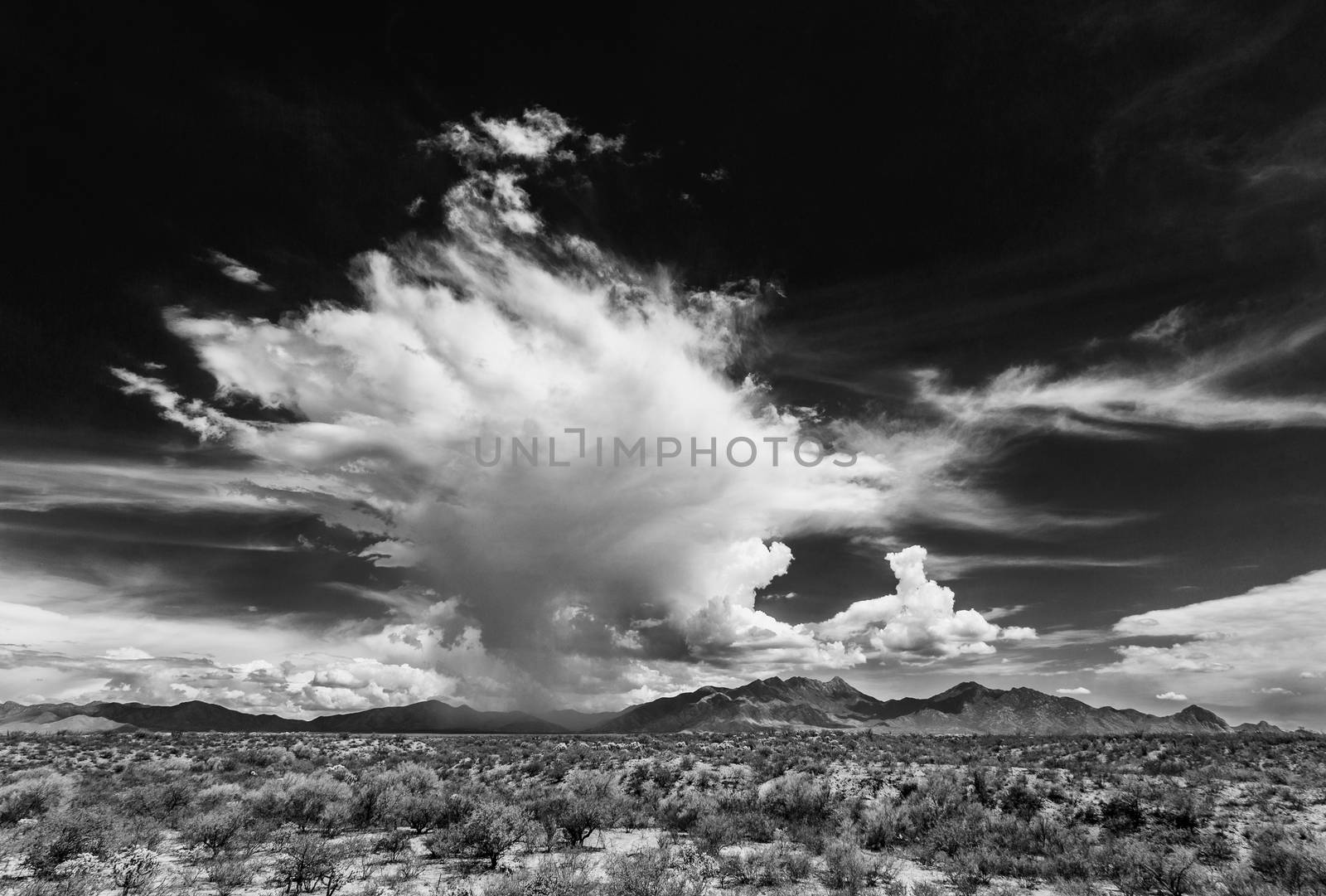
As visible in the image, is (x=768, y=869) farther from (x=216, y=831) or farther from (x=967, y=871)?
(x=216, y=831)

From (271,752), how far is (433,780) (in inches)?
921

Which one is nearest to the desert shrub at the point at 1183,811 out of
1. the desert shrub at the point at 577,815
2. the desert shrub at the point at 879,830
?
the desert shrub at the point at 879,830

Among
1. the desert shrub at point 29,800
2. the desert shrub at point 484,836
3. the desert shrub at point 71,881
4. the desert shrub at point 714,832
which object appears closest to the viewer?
the desert shrub at point 71,881

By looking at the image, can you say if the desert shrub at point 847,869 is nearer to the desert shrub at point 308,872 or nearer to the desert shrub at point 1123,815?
the desert shrub at point 1123,815

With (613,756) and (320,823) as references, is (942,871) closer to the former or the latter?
(320,823)

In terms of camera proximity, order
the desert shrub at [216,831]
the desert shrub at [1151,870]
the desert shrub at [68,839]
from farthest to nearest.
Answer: the desert shrub at [216,831]
the desert shrub at [68,839]
the desert shrub at [1151,870]

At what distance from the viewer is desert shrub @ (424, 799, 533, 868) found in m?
15.2

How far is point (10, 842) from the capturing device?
14.0 m

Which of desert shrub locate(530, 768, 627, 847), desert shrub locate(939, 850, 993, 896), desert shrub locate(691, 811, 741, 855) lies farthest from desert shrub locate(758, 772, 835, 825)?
desert shrub locate(530, 768, 627, 847)

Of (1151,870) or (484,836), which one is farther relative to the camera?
(484,836)

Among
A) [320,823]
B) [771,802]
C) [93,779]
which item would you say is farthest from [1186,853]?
[93,779]

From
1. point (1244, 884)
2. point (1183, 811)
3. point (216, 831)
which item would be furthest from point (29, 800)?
point (1183, 811)

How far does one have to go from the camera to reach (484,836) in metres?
15.6

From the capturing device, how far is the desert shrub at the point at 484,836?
15203 millimetres
